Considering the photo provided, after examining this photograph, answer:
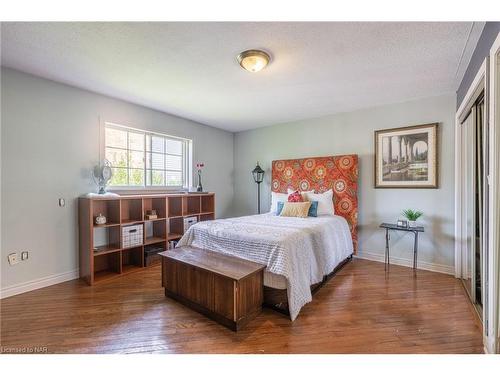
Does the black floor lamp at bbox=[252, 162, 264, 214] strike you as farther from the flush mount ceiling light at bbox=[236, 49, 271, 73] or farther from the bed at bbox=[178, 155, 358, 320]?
the flush mount ceiling light at bbox=[236, 49, 271, 73]

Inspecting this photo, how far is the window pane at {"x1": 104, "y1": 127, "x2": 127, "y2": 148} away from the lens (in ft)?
10.7

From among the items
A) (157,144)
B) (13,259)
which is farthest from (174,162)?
(13,259)

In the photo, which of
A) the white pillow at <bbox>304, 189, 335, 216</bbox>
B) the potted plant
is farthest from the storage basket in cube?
the potted plant

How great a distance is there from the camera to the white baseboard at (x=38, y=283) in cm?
239

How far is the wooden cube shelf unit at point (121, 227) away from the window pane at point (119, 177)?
29 centimetres

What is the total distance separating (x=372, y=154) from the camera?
358 cm

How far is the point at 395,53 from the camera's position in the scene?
2088 millimetres

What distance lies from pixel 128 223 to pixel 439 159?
4307 mm

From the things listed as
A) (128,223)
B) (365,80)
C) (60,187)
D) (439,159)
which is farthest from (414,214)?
(60,187)

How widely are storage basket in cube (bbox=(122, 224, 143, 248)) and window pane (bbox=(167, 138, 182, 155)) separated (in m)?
1.51

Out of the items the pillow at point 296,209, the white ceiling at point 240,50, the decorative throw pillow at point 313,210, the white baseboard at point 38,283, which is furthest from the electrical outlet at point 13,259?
the decorative throw pillow at point 313,210

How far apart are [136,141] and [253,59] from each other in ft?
7.97
